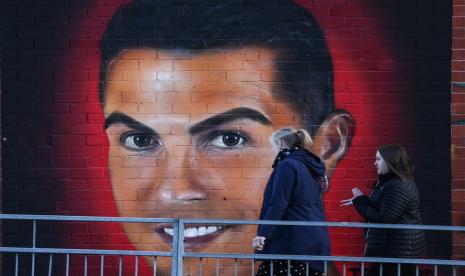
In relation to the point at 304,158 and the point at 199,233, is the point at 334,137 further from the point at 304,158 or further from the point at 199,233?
the point at 199,233

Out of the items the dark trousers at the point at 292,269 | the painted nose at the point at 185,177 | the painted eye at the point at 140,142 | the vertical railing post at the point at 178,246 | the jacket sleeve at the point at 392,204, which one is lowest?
the dark trousers at the point at 292,269

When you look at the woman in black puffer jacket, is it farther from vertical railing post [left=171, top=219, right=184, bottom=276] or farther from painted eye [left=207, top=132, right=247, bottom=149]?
painted eye [left=207, top=132, right=247, bottom=149]

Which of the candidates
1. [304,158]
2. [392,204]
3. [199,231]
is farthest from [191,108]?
[392,204]

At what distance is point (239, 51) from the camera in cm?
802

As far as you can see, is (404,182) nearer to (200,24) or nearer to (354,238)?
(354,238)

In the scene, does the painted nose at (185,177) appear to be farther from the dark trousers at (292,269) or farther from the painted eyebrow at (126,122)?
the dark trousers at (292,269)

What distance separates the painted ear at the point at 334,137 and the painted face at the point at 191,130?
1.01ft

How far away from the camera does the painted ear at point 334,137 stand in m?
8.02

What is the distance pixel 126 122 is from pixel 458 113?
2.93 metres

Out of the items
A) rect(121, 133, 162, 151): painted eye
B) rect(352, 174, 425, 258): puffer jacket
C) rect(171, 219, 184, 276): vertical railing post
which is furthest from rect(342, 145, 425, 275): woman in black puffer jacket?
rect(121, 133, 162, 151): painted eye

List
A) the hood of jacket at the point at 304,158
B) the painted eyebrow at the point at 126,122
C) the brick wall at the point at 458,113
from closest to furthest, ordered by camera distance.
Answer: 1. the hood of jacket at the point at 304,158
2. the brick wall at the point at 458,113
3. the painted eyebrow at the point at 126,122

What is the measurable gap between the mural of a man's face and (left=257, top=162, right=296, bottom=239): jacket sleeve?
4.37 feet

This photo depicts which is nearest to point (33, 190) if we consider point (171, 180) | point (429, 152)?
point (171, 180)

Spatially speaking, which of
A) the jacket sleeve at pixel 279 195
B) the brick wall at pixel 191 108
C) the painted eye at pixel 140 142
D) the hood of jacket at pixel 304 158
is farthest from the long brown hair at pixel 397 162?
the painted eye at pixel 140 142
